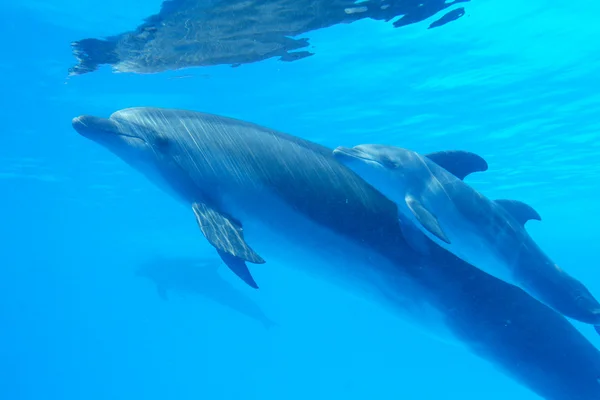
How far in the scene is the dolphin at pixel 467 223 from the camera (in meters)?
5.31

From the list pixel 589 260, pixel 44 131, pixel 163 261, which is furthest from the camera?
pixel 589 260

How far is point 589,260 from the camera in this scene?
70.9 meters

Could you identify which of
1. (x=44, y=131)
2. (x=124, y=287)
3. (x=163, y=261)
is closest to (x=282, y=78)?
(x=44, y=131)

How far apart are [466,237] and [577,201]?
3495 cm

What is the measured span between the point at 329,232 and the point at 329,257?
276mm

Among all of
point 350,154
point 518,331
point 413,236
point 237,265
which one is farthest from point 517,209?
point 237,265

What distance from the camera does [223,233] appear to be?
4688 mm

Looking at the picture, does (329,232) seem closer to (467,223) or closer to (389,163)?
(389,163)

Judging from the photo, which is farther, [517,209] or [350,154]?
[517,209]

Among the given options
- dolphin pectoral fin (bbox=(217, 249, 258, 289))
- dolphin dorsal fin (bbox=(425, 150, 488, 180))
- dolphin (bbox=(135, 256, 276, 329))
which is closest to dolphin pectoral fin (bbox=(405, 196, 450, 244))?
dolphin dorsal fin (bbox=(425, 150, 488, 180))

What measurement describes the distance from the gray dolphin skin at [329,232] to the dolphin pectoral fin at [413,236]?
0.20 ft

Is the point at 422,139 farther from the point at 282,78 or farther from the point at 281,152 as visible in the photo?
the point at 281,152

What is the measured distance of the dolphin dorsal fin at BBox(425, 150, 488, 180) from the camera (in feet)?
20.1

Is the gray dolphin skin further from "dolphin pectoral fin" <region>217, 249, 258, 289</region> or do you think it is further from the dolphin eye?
the dolphin eye
